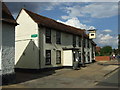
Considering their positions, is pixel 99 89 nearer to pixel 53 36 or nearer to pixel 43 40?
pixel 43 40

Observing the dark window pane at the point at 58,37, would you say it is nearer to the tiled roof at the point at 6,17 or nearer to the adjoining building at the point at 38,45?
the adjoining building at the point at 38,45

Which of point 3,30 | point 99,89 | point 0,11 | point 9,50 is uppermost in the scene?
point 0,11

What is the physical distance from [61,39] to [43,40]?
4250 millimetres

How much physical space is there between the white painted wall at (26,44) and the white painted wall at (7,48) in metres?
6.50

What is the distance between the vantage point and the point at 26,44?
1945cm

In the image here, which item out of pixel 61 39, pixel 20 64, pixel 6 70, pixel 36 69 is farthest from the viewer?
pixel 61 39

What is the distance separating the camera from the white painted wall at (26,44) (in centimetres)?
1838

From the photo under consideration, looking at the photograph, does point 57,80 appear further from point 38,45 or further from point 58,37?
point 58,37

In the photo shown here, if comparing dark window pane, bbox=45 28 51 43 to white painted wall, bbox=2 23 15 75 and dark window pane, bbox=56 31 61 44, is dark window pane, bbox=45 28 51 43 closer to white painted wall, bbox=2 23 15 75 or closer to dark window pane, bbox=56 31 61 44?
dark window pane, bbox=56 31 61 44

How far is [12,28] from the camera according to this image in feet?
39.6

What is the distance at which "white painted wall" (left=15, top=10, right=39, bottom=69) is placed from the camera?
18.4 m

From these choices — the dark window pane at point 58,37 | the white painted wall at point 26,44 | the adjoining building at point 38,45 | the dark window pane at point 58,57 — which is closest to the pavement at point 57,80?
the white painted wall at point 26,44

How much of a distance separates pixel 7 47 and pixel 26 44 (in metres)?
8.05

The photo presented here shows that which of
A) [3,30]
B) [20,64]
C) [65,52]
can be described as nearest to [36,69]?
[20,64]
